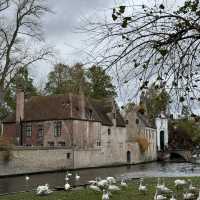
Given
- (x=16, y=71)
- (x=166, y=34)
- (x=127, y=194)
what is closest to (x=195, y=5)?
(x=166, y=34)

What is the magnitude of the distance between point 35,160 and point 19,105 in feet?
38.0

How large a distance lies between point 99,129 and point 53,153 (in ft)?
35.7

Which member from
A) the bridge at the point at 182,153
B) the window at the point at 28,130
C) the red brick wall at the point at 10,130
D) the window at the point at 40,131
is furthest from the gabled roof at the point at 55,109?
the bridge at the point at 182,153

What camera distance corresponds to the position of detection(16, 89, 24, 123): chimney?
52.2 m

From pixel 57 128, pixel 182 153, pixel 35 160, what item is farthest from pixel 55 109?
pixel 182 153

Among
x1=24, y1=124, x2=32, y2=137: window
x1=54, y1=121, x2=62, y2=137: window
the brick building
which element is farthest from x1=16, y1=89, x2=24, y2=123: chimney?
x1=54, y1=121, x2=62, y2=137: window

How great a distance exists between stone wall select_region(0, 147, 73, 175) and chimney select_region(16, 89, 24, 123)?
28.4 ft

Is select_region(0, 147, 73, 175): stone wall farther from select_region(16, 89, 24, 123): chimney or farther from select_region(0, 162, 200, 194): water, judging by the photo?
select_region(16, 89, 24, 123): chimney

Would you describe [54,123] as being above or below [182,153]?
above

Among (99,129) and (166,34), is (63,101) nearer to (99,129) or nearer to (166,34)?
(99,129)

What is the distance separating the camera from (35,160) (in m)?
42.6

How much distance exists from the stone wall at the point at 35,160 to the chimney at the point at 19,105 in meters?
8.66

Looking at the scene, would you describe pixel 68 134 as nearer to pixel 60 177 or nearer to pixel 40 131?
pixel 40 131

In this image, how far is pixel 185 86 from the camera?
8.53 meters
